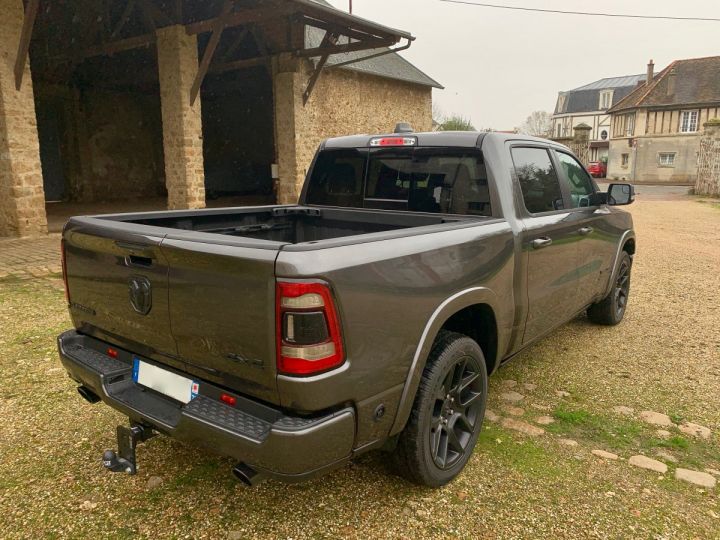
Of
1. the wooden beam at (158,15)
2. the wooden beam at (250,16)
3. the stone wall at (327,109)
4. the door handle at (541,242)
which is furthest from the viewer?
the stone wall at (327,109)

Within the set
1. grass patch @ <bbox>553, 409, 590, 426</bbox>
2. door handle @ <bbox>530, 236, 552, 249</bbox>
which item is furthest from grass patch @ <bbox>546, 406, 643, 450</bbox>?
door handle @ <bbox>530, 236, 552, 249</bbox>

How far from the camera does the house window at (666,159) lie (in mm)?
38662

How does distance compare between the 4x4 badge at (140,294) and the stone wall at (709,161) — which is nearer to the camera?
the 4x4 badge at (140,294)

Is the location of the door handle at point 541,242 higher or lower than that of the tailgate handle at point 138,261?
lower

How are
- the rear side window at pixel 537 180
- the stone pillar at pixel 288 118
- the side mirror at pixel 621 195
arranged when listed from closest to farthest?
1. the rear side window at pixel 537 180
2. the side mirror at pixel 621 195
3. the stone pillar at pixel 288 118

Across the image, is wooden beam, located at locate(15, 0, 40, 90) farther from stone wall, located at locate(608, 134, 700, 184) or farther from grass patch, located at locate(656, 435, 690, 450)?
stone wall, located at locate(608, 134, 700, 184)

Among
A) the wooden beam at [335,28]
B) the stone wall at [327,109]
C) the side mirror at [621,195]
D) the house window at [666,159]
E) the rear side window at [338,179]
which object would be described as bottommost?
the side mirror at [621,195]

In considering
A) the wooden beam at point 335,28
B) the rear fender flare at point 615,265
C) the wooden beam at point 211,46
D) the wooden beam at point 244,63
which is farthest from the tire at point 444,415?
the wooden beam at point 244,63

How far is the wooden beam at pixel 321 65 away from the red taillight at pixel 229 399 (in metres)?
11.3

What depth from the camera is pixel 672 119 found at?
38500 millimetres

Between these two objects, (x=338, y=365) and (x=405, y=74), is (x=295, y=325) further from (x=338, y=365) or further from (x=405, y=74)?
(x=405, y=74)

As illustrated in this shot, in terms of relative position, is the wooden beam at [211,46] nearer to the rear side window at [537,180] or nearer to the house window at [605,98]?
the rear side window at [537,180]

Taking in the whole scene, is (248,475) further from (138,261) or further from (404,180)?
(404,180)

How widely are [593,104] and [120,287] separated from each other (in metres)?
79.3
